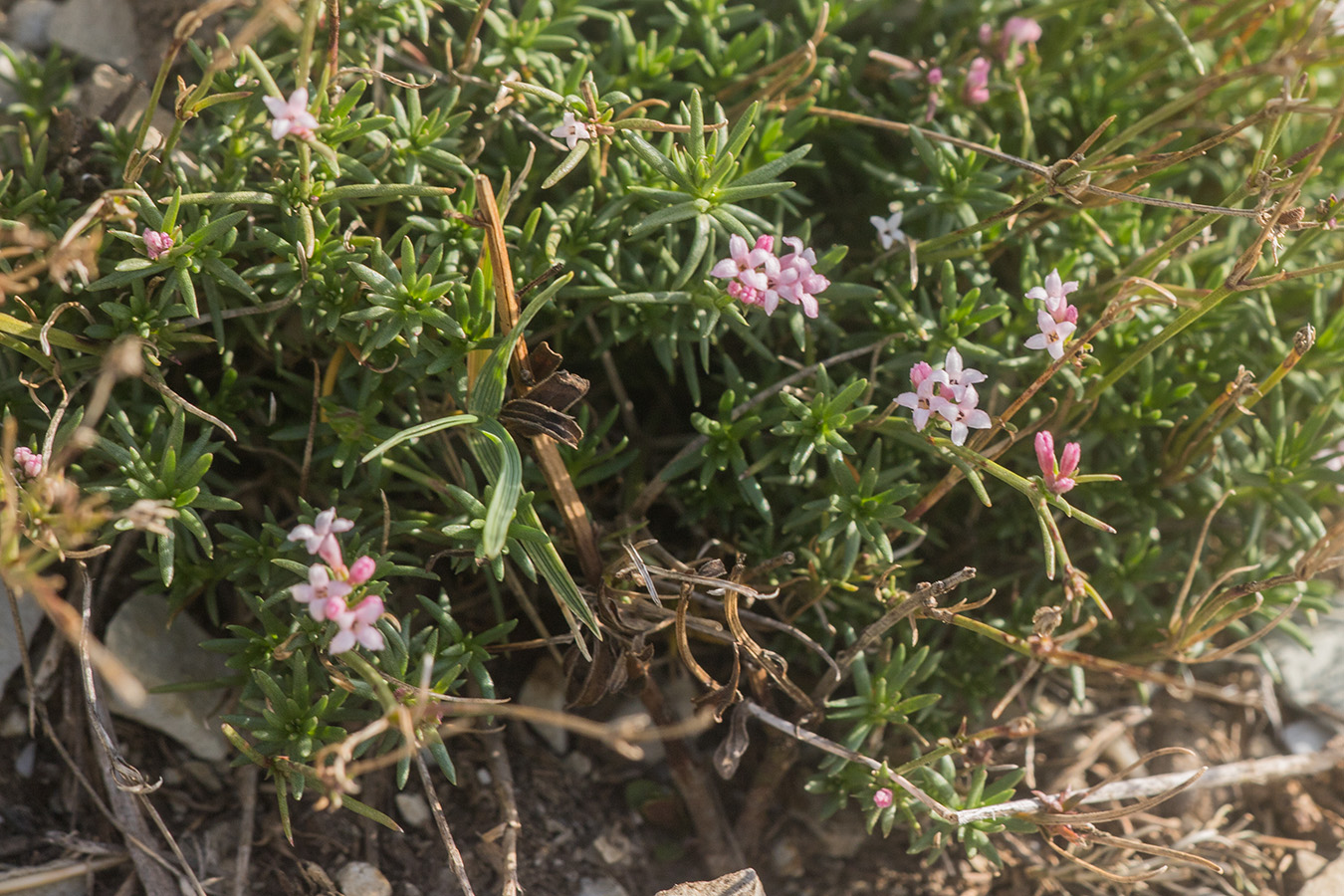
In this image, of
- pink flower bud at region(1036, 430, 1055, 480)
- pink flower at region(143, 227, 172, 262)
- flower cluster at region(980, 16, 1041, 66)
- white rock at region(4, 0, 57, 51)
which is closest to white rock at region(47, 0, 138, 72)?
white rock at region(4, 0, 57, 51)

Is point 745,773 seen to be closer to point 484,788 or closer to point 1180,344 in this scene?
point 484,788

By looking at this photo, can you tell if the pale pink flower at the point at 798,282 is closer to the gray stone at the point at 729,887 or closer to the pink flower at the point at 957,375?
the pink flower at the point at 957,375

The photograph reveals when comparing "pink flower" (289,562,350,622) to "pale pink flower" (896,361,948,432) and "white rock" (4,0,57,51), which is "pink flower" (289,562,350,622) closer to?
"pale pink flower" (896,361,948,432)

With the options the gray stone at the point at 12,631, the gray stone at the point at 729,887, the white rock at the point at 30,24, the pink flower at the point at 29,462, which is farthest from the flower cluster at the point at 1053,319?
Result: the white rock at the point at 30,24

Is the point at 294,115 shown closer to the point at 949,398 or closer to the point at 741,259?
the point at 741,259

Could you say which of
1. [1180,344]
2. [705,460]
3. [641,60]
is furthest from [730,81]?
[1180,344]

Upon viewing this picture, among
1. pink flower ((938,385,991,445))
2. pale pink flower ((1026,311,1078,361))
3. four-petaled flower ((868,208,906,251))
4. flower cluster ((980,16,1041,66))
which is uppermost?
flower cluster ((980,16,1041,66))
